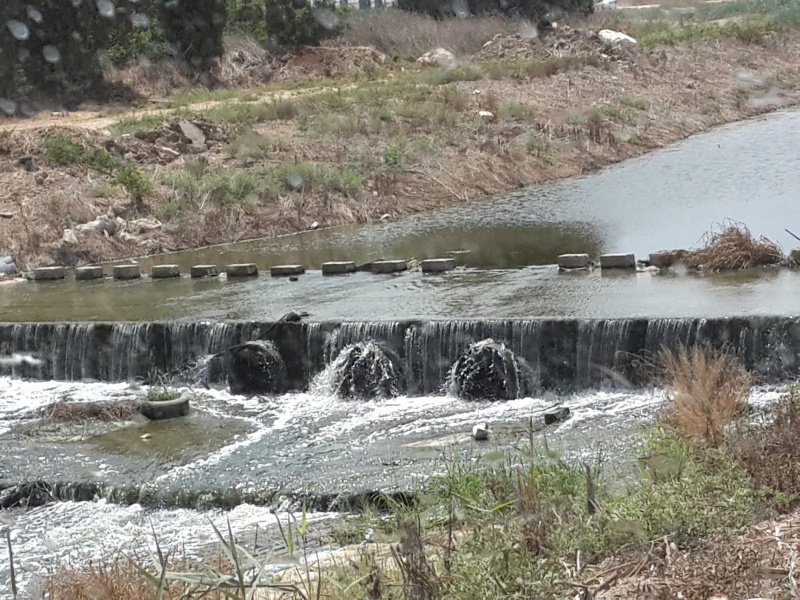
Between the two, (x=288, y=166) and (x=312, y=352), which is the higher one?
(x=288, y=166)

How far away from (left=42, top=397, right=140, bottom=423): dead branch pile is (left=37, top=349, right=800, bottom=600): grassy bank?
4628mm

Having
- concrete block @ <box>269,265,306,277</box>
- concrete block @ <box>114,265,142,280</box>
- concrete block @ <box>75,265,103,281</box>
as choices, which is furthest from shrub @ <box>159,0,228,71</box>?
concrete block @ <box>269,265,306,277</box>

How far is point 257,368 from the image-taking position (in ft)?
40.5

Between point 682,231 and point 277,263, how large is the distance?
624 centimetres

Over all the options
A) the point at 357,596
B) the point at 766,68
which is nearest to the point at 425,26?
the point at 766,68

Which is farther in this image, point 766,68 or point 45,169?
point 766,68

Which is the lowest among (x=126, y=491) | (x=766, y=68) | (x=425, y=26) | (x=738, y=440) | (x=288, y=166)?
(x=126, y=491)

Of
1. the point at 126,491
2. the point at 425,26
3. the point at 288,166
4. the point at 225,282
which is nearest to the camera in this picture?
the point at 126,491

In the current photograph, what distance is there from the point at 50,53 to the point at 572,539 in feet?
97.0

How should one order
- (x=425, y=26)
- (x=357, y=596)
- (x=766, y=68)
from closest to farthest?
(x=357, y=596) < (x=766, y=68) < (x=425, y=26)

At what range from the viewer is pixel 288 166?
23.2 meters

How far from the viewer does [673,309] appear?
37.8 feet

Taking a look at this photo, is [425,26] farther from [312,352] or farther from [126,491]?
[126,491]

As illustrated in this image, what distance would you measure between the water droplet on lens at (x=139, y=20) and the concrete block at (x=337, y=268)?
64.4ft
